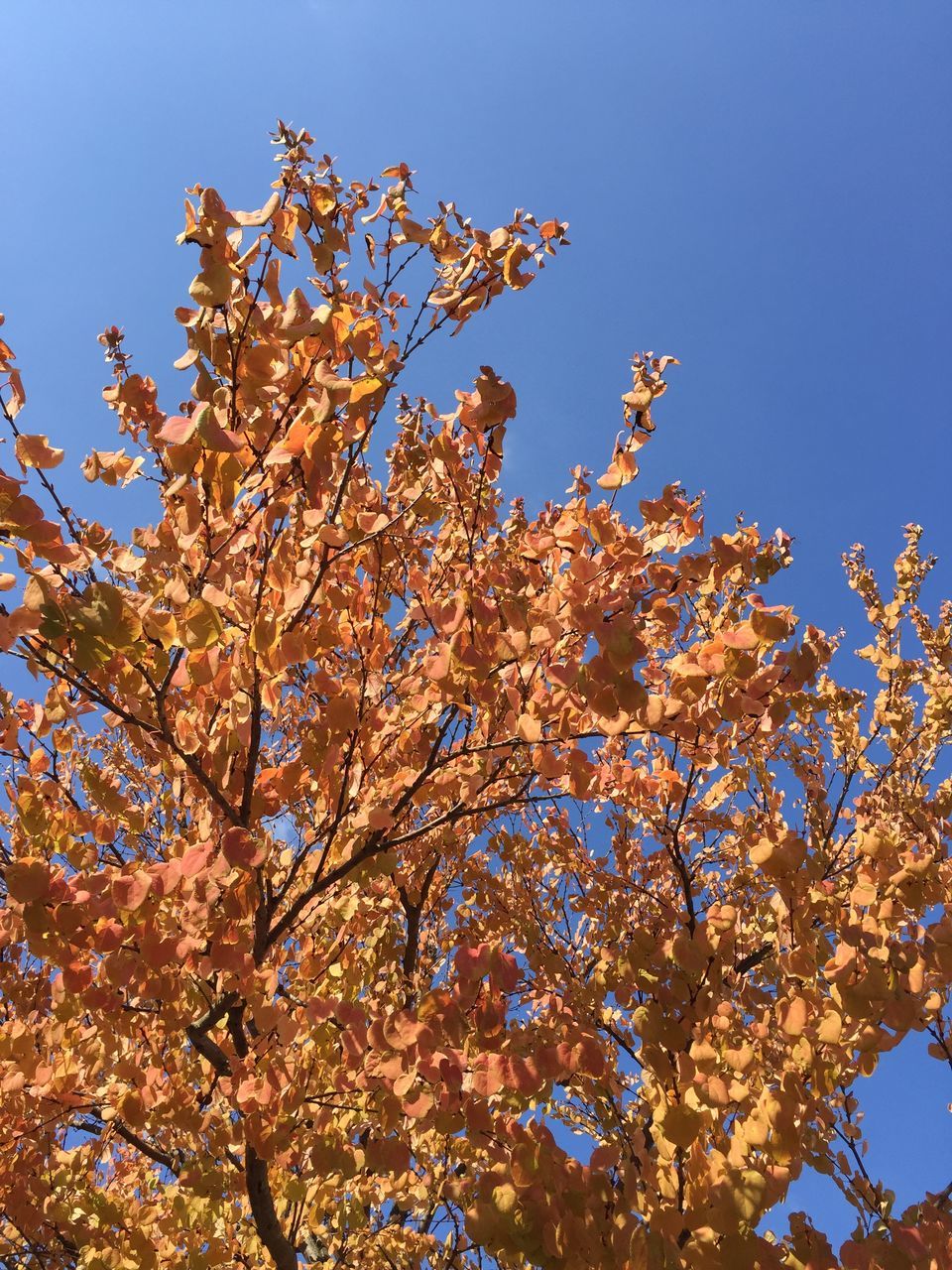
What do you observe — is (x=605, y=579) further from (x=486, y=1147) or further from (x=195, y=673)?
(x=486, y=1147)

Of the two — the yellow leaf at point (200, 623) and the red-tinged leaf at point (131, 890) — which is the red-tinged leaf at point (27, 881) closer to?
the red-tinged leaf at point (131, 890)

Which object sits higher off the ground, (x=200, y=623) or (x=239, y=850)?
(x=200, y=623)

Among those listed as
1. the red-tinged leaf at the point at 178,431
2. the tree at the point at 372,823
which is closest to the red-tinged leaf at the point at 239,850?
the tree at the point at 372,823

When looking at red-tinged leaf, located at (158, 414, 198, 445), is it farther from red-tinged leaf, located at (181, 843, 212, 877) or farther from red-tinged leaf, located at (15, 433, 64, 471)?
red-tinged leaf, located at (181, 843, 212, 877)

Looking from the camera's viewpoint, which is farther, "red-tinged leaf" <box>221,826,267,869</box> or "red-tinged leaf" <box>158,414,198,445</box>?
"red-tinged leaf" <box>221,826,267,869</box>

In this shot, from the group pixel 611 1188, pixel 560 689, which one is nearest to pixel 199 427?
pixel 560 689

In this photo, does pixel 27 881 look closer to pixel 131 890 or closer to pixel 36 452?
pixel 131 890

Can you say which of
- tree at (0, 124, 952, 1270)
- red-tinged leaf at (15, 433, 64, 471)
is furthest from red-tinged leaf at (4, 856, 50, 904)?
red-tinged leaf at (15, 433, 64, 471)

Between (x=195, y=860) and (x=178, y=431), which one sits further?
(x=195, y=860)

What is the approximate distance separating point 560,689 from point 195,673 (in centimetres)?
96

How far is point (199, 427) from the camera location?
1537 mm

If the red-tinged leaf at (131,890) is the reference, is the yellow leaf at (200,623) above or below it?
above

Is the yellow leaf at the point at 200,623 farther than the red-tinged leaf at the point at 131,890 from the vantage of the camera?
No

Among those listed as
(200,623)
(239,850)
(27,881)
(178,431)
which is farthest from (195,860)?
(178,431)
